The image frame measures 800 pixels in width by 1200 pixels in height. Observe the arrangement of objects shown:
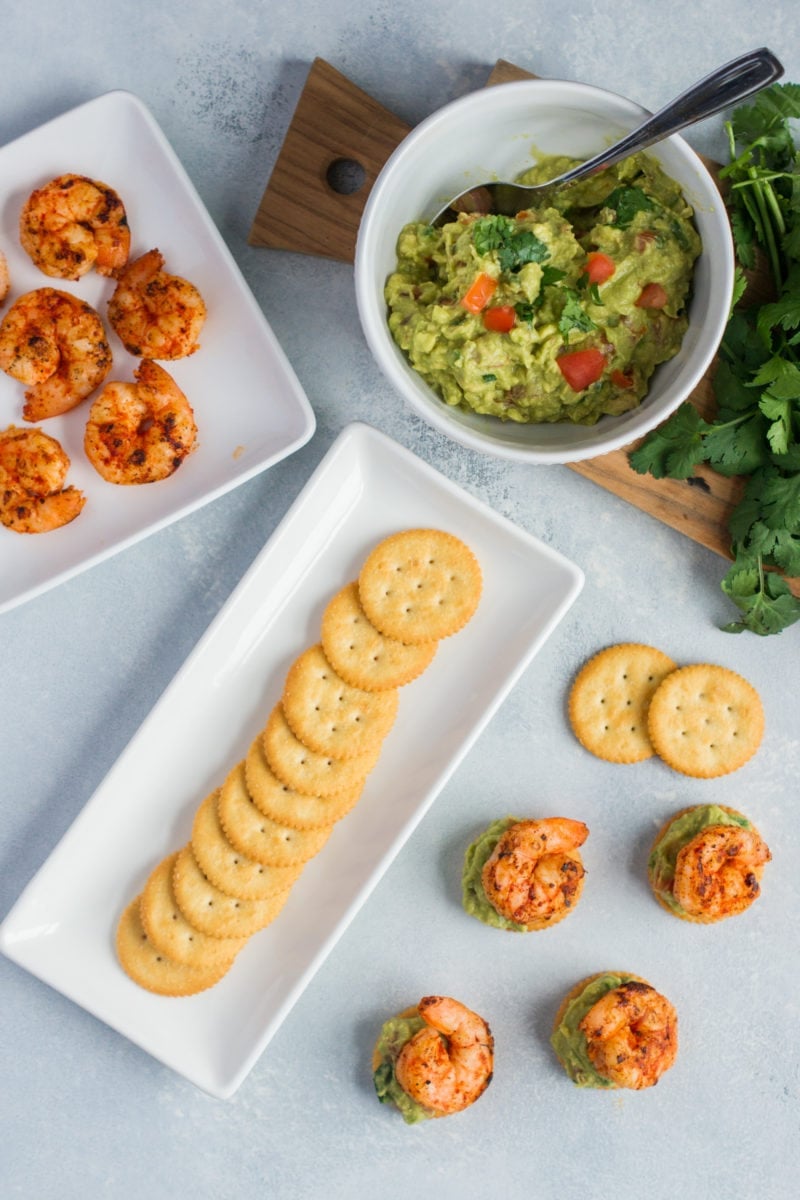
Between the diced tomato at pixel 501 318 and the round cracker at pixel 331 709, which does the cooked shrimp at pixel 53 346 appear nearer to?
the round cracker at pixel 331 709

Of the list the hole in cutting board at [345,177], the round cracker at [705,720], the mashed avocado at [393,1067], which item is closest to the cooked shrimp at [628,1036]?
the mashed avocado at [393,1067]

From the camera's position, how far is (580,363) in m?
2.09

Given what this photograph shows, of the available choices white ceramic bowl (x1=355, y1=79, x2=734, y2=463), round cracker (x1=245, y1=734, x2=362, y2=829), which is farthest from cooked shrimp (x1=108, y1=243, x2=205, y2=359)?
round cracker (x1=245, y1=734, x2=362, y2=829)

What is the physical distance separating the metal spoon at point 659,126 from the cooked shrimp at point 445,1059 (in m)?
1.92

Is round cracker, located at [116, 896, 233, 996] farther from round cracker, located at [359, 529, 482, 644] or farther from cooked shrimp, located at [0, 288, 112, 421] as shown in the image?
cooked shrimp, located at [0, 288, 112, 421]

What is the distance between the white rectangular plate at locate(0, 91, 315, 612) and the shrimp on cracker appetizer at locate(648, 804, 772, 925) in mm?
1403

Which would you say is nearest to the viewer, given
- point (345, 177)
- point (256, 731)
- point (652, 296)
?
point (652, 296)

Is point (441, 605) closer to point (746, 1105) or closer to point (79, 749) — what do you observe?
point (79, 749)

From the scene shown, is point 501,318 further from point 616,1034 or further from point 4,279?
point 616,1034

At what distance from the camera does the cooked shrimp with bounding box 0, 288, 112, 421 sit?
2.49 m

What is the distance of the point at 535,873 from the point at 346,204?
172 centimetres

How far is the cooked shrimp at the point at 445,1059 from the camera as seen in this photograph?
261 cm

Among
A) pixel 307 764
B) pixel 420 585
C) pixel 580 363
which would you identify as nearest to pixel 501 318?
pixel 580 363

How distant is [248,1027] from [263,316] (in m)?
1.77
